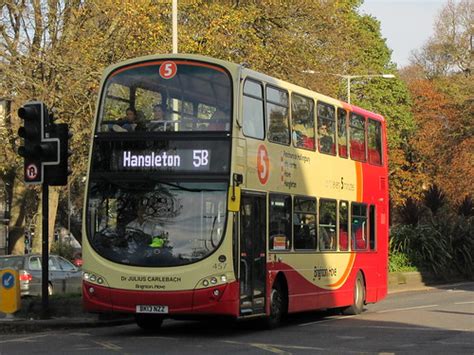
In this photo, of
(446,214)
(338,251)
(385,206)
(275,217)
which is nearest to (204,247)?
(275,217)

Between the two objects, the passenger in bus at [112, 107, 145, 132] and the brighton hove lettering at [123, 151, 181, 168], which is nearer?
the brighton hove lettering at [123, 151, 181, 168]

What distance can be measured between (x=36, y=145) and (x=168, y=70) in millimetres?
2924

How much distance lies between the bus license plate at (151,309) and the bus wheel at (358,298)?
6.81m

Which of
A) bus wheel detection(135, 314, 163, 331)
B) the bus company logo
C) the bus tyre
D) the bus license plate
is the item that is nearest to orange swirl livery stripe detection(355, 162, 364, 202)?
the bus tyre

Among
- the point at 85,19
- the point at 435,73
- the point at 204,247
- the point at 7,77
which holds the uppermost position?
the point at 435,73

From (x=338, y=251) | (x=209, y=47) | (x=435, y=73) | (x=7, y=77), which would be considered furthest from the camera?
(x=435, y=73)

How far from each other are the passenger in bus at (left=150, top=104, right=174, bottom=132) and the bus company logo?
1.65 meters

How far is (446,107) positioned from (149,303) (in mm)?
A: 51289

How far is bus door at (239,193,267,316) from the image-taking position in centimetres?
1517

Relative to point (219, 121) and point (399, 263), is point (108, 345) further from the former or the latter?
point (399, 263)

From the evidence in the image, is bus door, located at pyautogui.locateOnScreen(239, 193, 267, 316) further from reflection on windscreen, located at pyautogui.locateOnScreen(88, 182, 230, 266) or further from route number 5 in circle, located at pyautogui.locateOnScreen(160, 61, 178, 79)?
route number 5 in circle, located at pyautogui.locateOnScreen(160, 61, 178, 79)

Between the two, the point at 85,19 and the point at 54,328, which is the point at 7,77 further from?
the point at 54,328

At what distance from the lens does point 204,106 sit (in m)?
15.2

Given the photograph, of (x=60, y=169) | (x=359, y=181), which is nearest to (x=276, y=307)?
(x=60, y=169)
